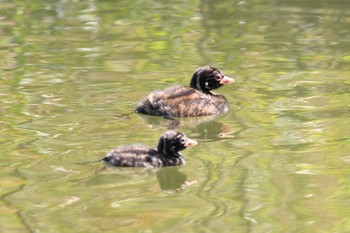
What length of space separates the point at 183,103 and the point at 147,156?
2069mm

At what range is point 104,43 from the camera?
14.2 metres

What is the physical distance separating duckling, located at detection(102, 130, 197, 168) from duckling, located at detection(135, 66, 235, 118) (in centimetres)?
169

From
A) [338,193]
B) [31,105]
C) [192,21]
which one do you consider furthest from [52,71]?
[338,193]

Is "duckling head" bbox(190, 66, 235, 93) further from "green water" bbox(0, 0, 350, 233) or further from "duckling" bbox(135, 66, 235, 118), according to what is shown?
"green water" bbox(0, 0, 350, 233)

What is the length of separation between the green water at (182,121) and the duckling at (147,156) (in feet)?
0.29

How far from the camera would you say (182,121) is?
435 inches

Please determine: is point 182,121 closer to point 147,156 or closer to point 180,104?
point 180,104

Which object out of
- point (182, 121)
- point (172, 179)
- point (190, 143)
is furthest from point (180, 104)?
point (172, 179)

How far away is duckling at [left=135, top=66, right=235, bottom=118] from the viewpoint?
36.3 ft

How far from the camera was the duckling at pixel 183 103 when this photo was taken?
11070 mm

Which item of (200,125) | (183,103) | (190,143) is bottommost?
(200,125)

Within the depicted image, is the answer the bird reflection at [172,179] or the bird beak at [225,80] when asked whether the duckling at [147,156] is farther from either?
the bird beak at [225,80]

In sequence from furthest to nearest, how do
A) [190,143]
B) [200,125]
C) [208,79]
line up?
[208,79] < [200,125] < [190,143]

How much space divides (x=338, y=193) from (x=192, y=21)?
726cm
